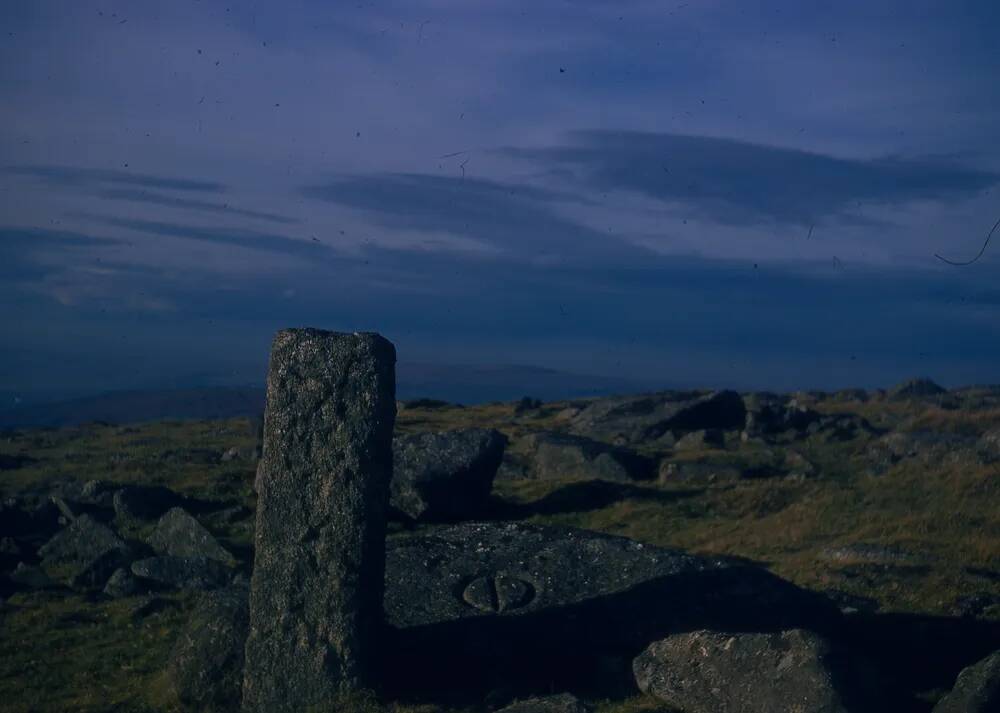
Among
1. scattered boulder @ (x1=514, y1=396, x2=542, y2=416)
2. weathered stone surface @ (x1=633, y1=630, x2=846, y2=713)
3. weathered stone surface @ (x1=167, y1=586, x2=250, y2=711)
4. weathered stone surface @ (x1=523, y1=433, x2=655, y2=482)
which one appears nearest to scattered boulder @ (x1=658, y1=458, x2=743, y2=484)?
weathered stone surface @ (x1=523, y1=433, x2=655, y2=482)

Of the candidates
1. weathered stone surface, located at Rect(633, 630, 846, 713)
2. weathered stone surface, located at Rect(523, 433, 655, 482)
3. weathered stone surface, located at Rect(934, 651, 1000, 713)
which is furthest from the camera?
weathered stone surface, located at Rect(523, 433, 655, 482)

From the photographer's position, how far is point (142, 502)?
73.4ft

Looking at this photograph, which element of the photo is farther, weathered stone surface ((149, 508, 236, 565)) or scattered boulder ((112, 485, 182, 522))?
scattered boulder ((112, 485, 182, 522))

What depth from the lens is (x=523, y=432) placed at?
36625 millimetres

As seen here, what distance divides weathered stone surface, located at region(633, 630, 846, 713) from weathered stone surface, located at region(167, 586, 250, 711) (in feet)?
13.7

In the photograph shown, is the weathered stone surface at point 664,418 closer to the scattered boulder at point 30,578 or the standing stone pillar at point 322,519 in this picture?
the scattered boulder at point 30,578

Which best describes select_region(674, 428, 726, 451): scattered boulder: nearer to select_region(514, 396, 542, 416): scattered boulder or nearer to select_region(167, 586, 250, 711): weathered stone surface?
select_region(514, 396, 542, 416): scattered boulder

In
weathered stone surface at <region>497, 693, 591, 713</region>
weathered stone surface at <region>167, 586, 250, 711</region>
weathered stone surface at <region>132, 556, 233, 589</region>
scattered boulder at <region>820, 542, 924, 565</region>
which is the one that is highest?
scattered boulder at <region>820, 542, 924, 565</region>

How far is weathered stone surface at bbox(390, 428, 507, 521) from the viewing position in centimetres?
2166

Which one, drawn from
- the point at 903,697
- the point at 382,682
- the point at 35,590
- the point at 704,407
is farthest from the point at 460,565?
the point at 704,407

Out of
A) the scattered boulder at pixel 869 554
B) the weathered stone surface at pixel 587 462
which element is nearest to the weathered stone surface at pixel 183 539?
the scattered boulder at pixel 869 554

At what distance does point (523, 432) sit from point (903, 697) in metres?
26.0

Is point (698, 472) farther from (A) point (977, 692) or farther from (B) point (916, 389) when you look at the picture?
(B) point (916, 389)

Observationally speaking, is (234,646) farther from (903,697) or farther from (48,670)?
(903,697)
